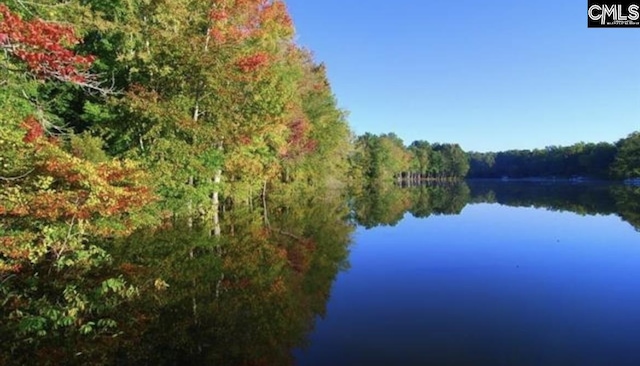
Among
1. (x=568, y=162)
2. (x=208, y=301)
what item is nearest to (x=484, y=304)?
(x=208, y=301)

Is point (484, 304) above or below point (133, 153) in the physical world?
below

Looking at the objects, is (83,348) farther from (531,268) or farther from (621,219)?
(621,219)

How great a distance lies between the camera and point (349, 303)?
9797mm

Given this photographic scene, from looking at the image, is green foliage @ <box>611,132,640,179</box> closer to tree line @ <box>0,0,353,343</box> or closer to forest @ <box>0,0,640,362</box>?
forest @ <box>0,0,640,362</box>

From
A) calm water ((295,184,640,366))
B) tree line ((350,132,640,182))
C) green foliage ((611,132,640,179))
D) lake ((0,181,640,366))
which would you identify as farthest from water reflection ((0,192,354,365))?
green foliage ((611,132,640,179))

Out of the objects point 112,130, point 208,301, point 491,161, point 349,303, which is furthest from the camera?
point 491,161

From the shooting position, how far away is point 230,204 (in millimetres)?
30781

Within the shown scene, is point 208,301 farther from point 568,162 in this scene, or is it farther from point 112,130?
point 568,162

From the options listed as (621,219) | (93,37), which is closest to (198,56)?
(93,37)

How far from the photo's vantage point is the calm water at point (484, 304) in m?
6.95

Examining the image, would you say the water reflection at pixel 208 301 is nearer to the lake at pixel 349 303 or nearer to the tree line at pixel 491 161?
the lake at pixel 349 303

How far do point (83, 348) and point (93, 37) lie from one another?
19265 mm

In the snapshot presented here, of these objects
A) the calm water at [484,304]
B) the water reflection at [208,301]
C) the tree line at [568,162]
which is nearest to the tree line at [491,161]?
the tree line at [568,162]

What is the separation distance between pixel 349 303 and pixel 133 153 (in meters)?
11.9
